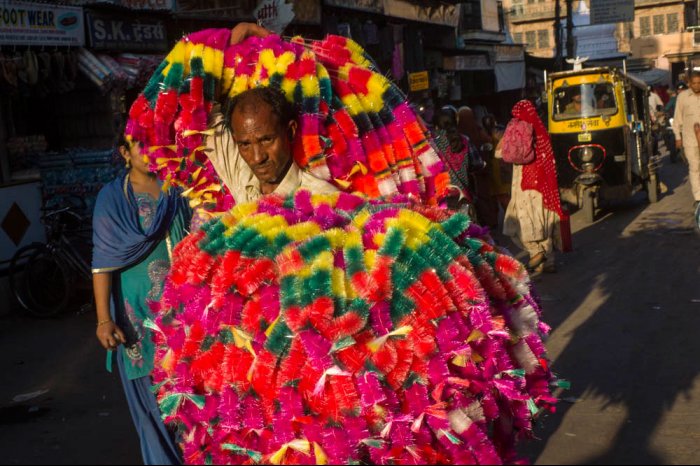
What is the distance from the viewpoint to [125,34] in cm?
1323

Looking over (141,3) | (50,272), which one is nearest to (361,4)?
(141,3)

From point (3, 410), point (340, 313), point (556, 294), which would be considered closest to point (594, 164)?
point (556, 294)

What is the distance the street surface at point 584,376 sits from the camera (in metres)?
5.22

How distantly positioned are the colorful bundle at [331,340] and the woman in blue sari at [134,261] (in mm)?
1070

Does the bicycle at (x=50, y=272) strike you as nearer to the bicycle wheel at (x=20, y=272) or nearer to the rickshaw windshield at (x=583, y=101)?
the bicycle wheel at (x=20, y=272)

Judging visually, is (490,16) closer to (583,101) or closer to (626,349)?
(583,101)

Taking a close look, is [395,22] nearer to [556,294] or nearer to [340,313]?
[556,294]

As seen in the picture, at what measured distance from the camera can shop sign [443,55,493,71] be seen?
29.0m

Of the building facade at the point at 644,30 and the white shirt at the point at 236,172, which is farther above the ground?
the building facade at the point at 644,30

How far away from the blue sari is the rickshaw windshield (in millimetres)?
12577

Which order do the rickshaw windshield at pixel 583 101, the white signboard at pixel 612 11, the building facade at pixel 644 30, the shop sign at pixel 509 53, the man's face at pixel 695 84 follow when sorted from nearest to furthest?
the man's face at pixel 695 84, the rickshaw windshield at pixel 583 101, the shop sign at pixel 509 53, the white signboard at pixel 612 11, the building facade at pixel 644 30

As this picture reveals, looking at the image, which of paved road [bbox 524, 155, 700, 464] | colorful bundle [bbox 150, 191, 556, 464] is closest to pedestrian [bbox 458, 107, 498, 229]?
paved road [bbox 524, 155, 700, 464]

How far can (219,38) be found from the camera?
4191mm

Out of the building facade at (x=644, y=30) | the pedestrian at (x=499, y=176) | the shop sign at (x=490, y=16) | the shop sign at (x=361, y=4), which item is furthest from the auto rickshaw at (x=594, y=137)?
the building facade at (x=644, y=30)
